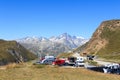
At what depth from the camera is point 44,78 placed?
31.8m

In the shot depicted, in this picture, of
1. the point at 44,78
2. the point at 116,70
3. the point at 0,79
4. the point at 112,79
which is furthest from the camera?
the point at 116,70

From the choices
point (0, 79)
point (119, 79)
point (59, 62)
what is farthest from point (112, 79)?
point (59, 62)

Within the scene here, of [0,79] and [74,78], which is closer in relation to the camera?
[0,79]

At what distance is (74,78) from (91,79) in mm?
1640

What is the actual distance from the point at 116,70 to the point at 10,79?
25.6 meters

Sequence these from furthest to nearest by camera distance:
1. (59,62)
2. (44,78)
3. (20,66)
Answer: (59,62) → (20,66) → (44,78)

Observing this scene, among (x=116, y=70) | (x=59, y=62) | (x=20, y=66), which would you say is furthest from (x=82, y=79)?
(x=59, y=62)

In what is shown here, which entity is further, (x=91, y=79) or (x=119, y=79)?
(x=119, y=79)

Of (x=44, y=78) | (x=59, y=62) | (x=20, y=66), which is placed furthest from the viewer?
(x=59, y=62)

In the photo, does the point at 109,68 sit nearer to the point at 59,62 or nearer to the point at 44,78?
the point at 59,62

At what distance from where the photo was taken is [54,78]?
31906 mm

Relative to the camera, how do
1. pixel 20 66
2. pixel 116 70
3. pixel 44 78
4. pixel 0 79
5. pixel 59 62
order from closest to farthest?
pixel 0 79 → pixel 44 78 → pixel 20 66 → pixel 116 70 → pixel 59 62

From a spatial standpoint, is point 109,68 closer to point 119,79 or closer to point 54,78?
point 119,79

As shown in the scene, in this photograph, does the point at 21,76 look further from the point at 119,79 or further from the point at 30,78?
the point at 119,79
